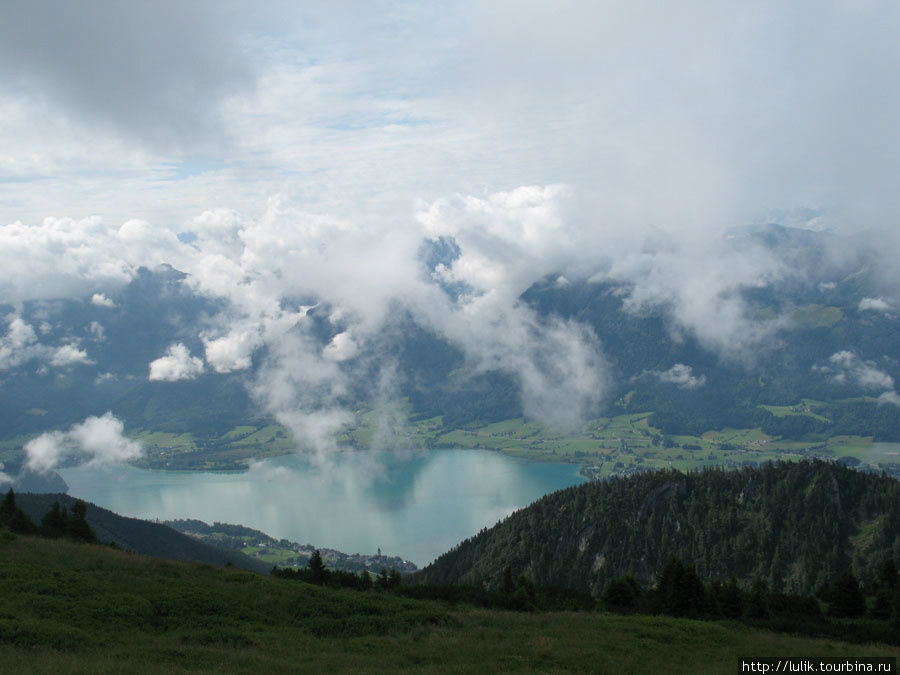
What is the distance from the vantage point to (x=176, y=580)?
96.9 ft

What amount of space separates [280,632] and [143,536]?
100119 millimetres

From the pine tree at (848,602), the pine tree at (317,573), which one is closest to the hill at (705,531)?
the pine tree at (848,602)

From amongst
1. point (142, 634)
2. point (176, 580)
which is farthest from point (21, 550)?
point (142, 634)

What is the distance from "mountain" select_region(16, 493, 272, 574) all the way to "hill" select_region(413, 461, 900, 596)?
39.3m

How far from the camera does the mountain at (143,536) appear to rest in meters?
104

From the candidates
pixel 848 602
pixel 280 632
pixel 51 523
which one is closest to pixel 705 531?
pixel 848 602

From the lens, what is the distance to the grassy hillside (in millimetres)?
21078

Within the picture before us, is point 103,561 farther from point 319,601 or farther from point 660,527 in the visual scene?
point 660,527

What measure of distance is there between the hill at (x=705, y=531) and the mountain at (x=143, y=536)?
39282 millimetres

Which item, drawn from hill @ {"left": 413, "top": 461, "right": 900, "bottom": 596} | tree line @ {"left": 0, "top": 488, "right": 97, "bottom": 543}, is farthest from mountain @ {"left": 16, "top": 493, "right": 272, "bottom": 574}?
tree line @ {"left": 0, "top": 488, "right": 97, "bottom": 543}

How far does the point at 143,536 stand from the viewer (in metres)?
110

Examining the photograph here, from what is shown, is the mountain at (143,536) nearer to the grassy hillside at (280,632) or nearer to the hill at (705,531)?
the hill at (705,531)

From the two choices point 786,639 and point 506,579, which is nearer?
point 786,639

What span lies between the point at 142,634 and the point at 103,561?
975 cm
